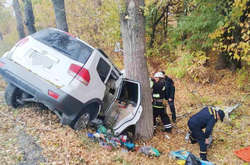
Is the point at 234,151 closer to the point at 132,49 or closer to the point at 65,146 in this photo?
the point at 132,49

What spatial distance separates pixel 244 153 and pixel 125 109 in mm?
3219

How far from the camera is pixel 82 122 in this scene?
14.8 feet

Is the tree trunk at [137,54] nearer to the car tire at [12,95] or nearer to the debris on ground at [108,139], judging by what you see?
the debris on ground at [108,139]

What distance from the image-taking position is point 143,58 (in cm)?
511

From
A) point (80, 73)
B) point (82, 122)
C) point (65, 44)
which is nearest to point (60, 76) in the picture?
point (80, 73)

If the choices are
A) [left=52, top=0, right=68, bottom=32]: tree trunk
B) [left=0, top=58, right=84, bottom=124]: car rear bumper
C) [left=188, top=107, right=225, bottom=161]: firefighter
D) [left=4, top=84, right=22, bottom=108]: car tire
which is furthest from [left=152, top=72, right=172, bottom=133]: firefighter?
[left=52, top=0, right=68, bottom=32]: tree trunk

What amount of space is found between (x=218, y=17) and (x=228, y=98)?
3.23 metres

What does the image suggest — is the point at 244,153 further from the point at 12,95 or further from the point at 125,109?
the point at 12,95

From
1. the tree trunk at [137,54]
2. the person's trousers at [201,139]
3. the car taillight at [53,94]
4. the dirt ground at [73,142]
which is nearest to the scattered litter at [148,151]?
the dirt ground at [73,142]

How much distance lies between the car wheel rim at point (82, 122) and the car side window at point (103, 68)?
3.28ft

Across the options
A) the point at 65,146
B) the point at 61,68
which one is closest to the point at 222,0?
the point at 61,68

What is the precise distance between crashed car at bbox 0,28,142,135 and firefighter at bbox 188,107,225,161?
1.47 metres

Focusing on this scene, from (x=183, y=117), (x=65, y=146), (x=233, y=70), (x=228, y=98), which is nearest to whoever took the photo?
(x=65, y=146)

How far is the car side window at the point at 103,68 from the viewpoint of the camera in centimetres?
482
